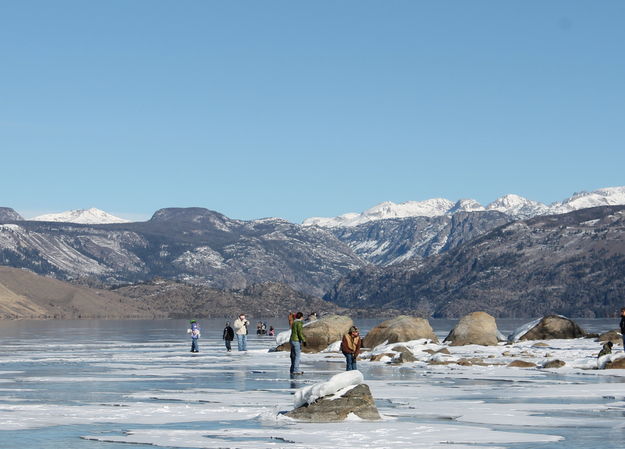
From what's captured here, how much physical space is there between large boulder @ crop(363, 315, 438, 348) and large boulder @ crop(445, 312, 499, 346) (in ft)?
4.89

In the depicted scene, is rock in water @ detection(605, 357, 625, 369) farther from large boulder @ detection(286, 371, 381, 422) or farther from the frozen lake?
large boulder @ detection(286, 371, 381, 422)

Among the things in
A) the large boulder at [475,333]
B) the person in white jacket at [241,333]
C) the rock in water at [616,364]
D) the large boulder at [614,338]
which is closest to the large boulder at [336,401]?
the rock in water at [616,364]

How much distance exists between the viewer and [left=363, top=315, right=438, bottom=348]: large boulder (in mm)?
64688

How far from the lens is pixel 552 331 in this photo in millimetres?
69062

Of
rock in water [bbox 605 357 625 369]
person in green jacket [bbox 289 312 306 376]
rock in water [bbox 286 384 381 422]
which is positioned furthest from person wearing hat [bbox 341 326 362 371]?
rock in water [bbox 286 384 381 422]

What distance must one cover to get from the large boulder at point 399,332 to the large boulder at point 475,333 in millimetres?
A: 1490

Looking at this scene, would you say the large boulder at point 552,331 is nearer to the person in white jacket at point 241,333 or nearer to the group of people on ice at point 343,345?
the person in white jacket at point 241,333

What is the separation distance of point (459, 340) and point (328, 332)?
8465 millimetres

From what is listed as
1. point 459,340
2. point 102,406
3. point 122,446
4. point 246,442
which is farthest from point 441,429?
point 459,340

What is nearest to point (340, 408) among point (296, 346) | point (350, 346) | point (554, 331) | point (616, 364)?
point (350, 346)

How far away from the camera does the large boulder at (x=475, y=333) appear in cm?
6481

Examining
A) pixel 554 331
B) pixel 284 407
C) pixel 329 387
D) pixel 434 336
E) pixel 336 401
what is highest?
pixel 554 331

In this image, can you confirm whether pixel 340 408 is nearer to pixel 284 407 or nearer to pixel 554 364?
pixel 284 407

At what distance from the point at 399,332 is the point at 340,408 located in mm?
39994
